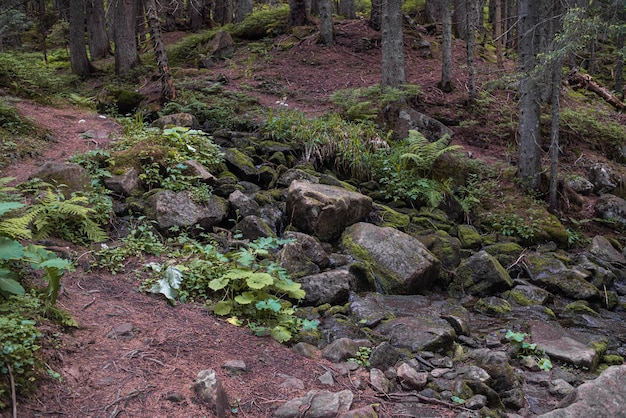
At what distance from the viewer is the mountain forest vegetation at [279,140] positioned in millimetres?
4867

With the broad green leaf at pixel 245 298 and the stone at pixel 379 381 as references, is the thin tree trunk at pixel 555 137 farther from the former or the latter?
the broad green leaf at pixel 245 298

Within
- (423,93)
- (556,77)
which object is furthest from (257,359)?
(423,93)

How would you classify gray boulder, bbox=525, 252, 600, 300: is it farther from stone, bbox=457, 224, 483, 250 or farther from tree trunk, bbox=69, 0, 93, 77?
tree trunk, bbox=69, 0, 93, 77

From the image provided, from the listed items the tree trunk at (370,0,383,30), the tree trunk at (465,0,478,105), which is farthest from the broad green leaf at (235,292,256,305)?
the tree trunk at (370,0,383,30)

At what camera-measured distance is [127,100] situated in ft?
38.1

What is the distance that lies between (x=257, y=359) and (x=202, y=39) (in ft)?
54.7

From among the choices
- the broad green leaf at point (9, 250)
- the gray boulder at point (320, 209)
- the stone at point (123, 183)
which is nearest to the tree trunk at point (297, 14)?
the gray boulder at point (320, 209)

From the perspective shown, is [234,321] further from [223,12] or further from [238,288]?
[223,12]

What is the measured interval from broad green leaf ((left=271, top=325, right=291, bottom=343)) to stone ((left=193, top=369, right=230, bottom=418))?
1.13 metres

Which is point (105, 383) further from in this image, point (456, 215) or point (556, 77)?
point (556, 77)

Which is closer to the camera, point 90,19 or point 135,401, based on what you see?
point 135,401

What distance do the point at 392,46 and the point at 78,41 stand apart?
10393 mm

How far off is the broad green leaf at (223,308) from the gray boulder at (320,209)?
10.1 ft

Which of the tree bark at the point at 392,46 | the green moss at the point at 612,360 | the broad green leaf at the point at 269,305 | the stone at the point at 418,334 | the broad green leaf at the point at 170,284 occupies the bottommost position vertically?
the green moss at the point at 612,360
